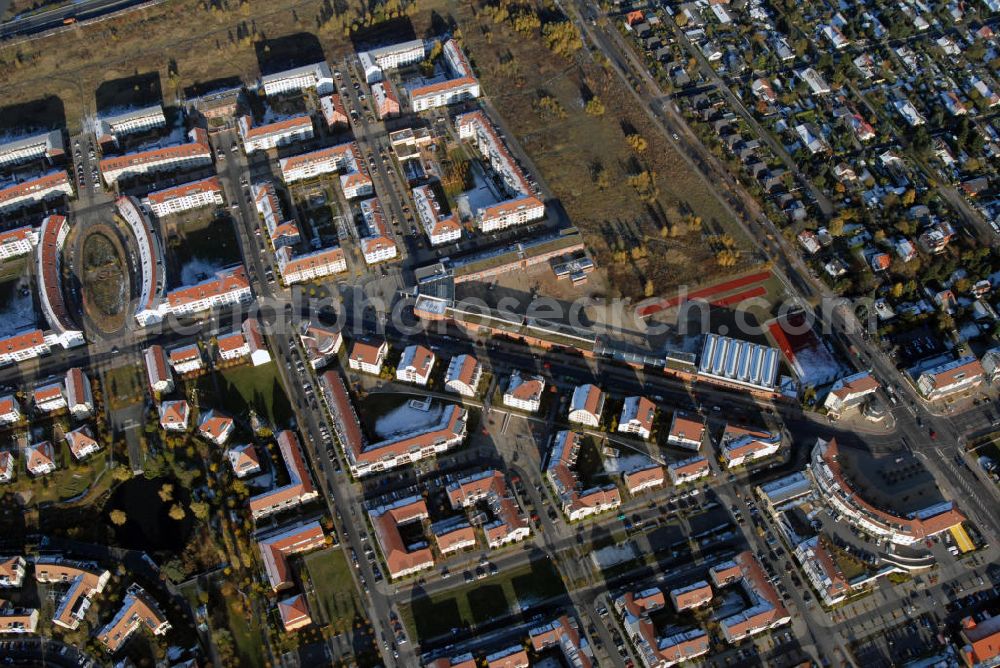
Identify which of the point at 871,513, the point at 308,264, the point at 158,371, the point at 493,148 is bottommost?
the point at 871,513

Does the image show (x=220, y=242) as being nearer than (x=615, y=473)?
No

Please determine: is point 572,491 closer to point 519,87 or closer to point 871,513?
point 871,513

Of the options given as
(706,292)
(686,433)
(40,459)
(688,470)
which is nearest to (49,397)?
(40,459)

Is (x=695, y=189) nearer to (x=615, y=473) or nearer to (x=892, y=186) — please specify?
(x=892, y=186)

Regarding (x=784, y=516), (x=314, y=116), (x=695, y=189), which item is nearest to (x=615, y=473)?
(x=784, y=516)

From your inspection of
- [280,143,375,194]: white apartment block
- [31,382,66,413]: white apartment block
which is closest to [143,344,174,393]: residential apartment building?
[31,382,66,413]: white apartment block

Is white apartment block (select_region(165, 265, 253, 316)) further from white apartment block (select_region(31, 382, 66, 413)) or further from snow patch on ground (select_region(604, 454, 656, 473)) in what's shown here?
snow patch on ground (select_region(604, 454, 656, 473))

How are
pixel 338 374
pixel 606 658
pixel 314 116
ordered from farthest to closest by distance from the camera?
pixel 314 116 → pixel 338 374 → pixel 606 658
